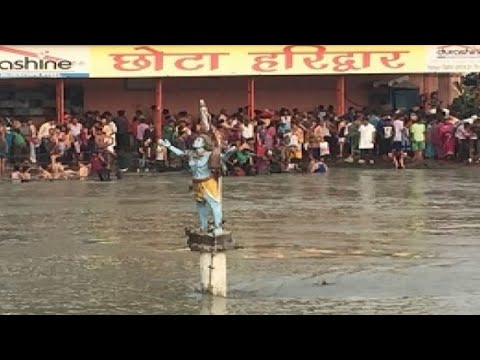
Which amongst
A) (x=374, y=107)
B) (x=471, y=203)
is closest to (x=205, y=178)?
(x=471, y=203)

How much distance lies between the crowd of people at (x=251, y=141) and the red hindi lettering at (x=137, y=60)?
155cm

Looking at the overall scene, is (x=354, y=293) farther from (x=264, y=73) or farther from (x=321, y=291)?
(x=264, y=73)

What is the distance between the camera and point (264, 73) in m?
29.2

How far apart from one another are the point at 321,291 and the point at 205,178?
1.84 m

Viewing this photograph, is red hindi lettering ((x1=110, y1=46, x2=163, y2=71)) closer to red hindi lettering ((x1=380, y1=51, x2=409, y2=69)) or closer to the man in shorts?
red hindi lettering ((x1=380, y1=51, x2=409, y2=69))

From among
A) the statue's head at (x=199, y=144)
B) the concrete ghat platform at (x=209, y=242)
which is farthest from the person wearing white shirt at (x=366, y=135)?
the concrete ghat platform at (x=209, y=242)

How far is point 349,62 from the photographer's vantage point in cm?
2933

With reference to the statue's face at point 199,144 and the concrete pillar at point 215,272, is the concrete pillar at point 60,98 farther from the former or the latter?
the concrete pillar at point 215,272

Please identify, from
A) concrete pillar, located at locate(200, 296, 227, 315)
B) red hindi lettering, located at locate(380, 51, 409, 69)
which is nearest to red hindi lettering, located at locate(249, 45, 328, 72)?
red hindi lettering, located at locate(380, 51, 409, 69)

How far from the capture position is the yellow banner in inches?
1121

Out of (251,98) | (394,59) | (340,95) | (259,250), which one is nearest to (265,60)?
(251,98)

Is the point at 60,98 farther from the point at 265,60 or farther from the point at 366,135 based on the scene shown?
the point at 366,135

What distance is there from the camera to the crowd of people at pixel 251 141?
2711 centimetres

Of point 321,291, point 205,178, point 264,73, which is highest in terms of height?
point 264,73
